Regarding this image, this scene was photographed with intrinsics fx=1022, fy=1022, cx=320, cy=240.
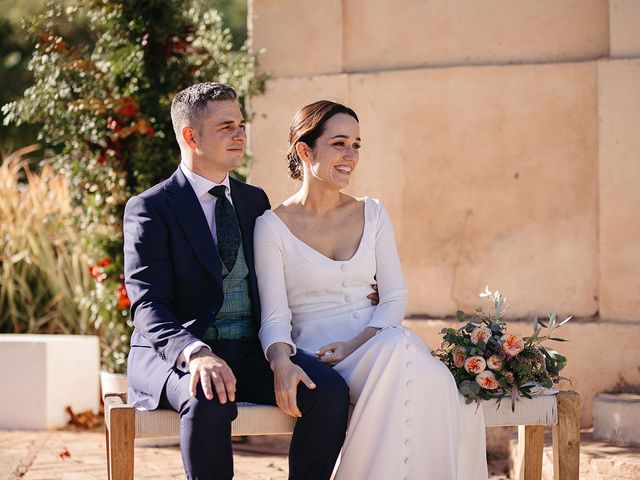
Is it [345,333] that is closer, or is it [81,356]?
[345,333]

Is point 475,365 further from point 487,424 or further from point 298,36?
point 298,36

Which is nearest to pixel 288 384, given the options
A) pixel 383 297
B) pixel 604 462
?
pixel 383 297

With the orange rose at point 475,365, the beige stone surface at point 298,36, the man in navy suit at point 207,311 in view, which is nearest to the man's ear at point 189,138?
the man in navy suit at point 207,311

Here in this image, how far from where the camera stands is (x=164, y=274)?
13.9ft

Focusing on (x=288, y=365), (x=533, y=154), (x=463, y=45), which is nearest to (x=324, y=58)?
(x=463, y=45)

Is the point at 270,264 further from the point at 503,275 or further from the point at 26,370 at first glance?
the point at 26,370

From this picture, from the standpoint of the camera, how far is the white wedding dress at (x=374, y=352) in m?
4.05

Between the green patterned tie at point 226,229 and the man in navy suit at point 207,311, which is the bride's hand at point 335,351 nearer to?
the man in navy suit at point 207,311

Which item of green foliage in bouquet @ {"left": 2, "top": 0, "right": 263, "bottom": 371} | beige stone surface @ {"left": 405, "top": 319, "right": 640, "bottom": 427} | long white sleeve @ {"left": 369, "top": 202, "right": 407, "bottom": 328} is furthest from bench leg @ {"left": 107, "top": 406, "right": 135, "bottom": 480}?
beige stone surface @ {"left": 405, "top": 319, "right": 640, "bottom": 427}

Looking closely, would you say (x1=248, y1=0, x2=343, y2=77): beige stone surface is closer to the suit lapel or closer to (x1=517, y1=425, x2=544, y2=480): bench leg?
the suit lapel

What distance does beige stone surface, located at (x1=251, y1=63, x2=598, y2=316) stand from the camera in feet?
21.2

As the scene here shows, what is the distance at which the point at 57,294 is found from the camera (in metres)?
8.02

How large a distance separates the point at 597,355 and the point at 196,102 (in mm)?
3184

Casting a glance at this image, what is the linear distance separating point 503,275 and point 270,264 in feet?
8.43
